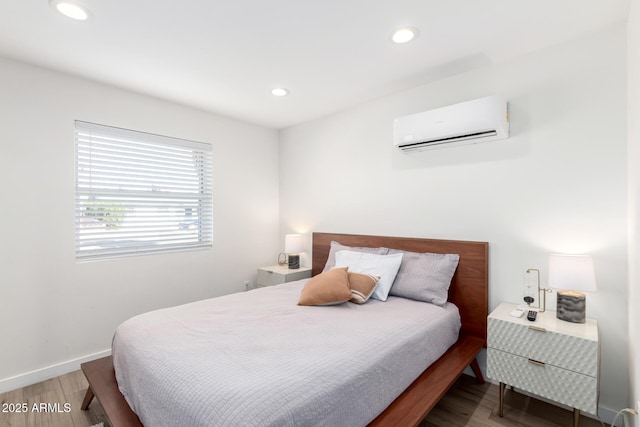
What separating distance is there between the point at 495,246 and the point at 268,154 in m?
2.85

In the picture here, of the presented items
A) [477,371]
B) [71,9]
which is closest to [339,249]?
[477,371]

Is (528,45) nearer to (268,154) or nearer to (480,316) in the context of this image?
(480,316)

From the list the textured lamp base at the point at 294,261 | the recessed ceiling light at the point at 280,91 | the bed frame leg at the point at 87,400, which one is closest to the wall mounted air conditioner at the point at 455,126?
the recessed ceiling light at the point at 280,91

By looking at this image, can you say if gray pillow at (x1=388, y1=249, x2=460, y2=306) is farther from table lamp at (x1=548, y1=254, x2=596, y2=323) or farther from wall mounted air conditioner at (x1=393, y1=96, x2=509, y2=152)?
wall mounted air conditioner at (x1=393, y1=96, x2=509, y2=152)

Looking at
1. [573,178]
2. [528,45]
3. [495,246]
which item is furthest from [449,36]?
[495,246]

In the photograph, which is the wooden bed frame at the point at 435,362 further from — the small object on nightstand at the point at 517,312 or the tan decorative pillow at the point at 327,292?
the tan decorative pillow at the point at 327,292

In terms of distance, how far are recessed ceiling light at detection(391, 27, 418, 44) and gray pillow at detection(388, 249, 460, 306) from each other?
5.37 ft

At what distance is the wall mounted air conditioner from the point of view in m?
2.19

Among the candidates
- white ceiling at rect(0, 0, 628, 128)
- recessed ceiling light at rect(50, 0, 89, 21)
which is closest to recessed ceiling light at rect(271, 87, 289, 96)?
white ceiling at rect(0, 0, 628, 128)

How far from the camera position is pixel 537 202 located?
86.8 inches

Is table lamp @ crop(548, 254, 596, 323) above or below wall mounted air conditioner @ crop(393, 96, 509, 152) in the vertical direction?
below

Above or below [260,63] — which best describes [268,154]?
below

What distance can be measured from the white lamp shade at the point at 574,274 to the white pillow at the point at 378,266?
1059 mm

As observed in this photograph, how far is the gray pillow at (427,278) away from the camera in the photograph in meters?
2.39
